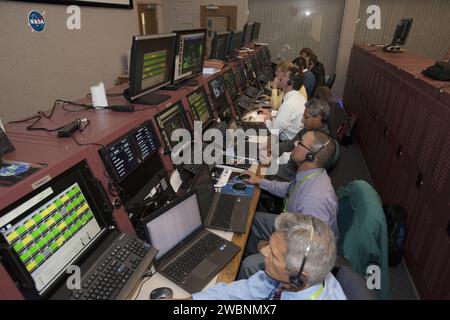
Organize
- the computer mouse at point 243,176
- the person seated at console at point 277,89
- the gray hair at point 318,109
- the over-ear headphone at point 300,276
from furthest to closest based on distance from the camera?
the person seated at console at point 277,89 → the gray hair at point 318,109 → the computer mouse at point 243,176 → the over-ear headphone at point 300,276

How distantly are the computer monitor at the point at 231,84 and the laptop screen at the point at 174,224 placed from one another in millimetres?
2080

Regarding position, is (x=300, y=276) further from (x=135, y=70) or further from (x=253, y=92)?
(x=253, y=92)

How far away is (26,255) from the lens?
0.93 meters

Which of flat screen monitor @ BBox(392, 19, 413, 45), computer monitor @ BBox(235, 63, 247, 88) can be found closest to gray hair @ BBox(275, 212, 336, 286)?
computer monitor @ BBox(235, 63, 247, 88)

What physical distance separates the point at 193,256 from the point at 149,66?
1.15 meters

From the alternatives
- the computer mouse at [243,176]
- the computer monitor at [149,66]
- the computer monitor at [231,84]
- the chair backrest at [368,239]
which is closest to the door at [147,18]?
the computer monitor at [231,84]

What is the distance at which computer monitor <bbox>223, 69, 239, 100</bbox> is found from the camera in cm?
342

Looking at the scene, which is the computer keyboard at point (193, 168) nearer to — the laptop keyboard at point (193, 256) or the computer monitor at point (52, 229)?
the laptop keyboard at point (193, 256)

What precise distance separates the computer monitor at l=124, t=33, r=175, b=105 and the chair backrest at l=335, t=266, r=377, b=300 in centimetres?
134

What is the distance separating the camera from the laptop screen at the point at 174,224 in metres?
1.32

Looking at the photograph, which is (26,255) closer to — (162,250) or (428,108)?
(162,250)

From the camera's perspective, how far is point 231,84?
11.7ft

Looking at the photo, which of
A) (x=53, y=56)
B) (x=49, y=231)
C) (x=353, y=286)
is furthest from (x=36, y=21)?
(x=353, y=286)

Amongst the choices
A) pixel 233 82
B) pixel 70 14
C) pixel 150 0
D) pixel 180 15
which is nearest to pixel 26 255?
pixel 233 82
